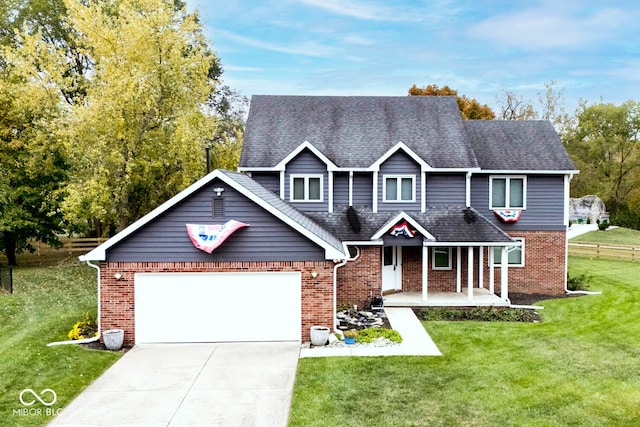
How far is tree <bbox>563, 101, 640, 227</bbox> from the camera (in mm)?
48969

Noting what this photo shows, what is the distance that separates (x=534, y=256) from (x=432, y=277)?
4465 mm

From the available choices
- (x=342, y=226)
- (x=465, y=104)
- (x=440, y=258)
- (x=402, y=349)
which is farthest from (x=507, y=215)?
(x=465, y=104)

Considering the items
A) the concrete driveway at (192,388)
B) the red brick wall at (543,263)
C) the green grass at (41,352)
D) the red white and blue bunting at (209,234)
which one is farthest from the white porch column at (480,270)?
the green grass at (41,352)

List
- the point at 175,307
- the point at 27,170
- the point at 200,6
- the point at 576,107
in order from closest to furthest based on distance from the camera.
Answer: the point at 175,307 < the point at 27,170 < the point at 200,6 < the point at 576,107

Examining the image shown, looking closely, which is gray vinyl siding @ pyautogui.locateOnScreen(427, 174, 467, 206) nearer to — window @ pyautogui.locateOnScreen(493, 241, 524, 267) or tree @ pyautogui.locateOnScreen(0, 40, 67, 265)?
window @ pyautogui.locateOnScreen(493, 241, 524, 267)

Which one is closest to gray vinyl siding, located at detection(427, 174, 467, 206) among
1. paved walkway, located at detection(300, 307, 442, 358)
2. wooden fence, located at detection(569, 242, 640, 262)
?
paved walkway, located at detection(300, 307, 442, 358)

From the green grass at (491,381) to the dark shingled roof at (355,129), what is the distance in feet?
25.2

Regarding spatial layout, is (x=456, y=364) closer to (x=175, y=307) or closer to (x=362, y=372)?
(x=362, y=372)

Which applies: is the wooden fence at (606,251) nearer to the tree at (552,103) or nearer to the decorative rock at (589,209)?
the decorative rock at (589,209)

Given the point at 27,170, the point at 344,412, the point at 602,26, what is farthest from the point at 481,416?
the point at 602,26

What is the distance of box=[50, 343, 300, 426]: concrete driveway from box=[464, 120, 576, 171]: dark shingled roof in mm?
12509

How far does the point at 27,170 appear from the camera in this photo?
2477cm

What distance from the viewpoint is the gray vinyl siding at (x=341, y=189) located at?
19828 mm

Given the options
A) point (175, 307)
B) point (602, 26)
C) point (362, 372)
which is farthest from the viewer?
point (602, 26)
